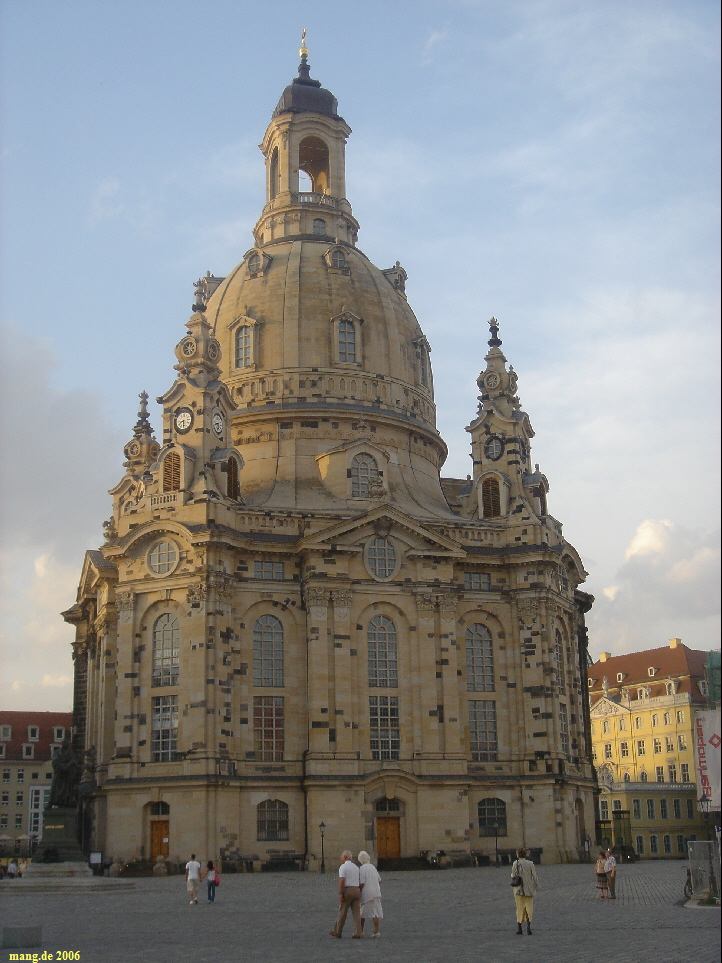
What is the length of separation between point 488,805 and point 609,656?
5322 cm

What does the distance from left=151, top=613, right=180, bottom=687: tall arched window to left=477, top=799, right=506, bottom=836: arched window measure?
17.6m

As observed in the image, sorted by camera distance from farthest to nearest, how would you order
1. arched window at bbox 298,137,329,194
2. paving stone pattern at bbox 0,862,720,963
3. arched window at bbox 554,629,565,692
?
arched window at bbox 298,137,329,194 < arched window at bbox 554,629,565,692 < paving stone pattern at bbox 0,862,720,963

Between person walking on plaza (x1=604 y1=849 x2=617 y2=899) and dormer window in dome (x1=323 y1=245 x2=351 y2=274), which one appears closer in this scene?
person walking on plaza (x1=604 y1=849 x2=617 y2=899)

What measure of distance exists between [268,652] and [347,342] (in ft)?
67.7

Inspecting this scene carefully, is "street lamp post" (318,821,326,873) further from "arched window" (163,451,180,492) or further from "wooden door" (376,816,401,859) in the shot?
"arched window" (163,451,180,492)

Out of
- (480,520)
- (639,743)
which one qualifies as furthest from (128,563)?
(639,743)

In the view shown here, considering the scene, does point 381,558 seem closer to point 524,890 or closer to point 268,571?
point 268,571

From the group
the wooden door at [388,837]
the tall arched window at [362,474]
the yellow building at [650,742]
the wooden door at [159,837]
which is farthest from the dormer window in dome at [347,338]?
the yellow building at [650,742]

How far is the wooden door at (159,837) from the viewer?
60156 millimetres

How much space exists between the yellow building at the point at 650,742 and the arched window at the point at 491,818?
86.7ft

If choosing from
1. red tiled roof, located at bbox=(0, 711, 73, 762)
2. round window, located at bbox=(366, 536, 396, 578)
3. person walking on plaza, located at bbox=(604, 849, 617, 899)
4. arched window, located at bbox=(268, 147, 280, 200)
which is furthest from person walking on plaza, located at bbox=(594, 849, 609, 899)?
red tiled roof, located at bbox=(0, 711, 73, 762)

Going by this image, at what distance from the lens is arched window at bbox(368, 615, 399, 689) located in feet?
212

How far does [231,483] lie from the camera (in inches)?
2677

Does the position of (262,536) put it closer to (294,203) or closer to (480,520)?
(480,520)
